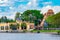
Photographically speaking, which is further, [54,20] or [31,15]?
[31,15]

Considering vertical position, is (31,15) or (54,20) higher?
(31,15)


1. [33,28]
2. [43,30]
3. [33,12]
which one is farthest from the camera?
[33,12]

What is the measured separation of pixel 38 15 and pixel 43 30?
5.39 m

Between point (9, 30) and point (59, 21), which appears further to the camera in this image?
point (9, 30)

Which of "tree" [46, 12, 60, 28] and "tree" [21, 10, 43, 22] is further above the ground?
"tree" [21, 10, 43, 22]

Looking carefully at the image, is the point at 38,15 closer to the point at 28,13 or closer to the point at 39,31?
the point at 28,13

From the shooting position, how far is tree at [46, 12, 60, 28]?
109ft

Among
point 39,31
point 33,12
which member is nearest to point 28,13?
point 33,12

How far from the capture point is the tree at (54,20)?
33375 millimetres

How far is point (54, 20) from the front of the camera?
35.0 m

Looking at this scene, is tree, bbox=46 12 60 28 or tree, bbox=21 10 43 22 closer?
tree, bbox=46 12 60 28

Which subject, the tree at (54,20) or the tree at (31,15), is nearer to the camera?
the tree at (54,20)

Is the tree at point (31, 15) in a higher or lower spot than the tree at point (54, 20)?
higher

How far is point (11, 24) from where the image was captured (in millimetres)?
36156
